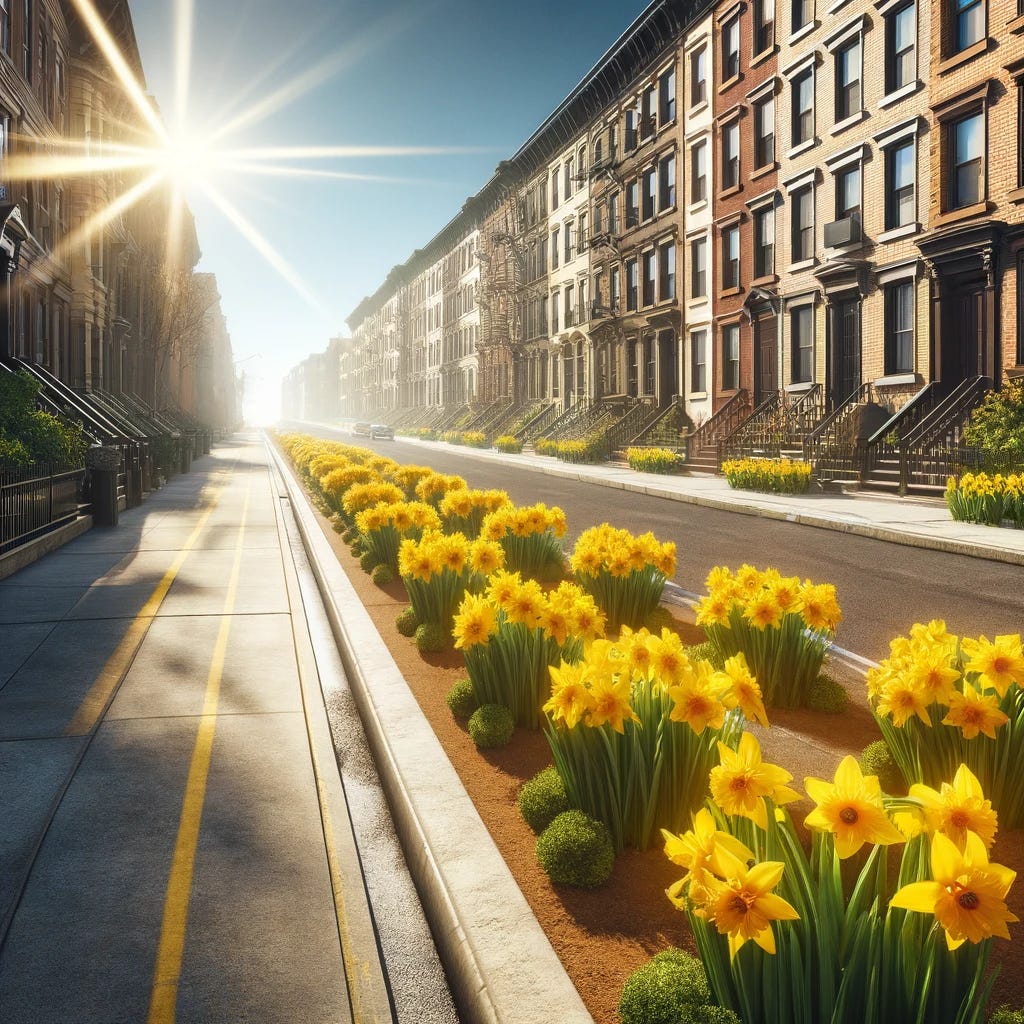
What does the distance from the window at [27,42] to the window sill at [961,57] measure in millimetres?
23350

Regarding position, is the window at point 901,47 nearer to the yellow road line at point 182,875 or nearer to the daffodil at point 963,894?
the yellow road line at point 182,875

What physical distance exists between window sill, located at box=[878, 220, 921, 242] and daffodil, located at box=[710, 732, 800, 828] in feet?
79.2

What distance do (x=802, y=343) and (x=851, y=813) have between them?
93.0ft

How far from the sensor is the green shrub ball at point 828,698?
559 centimetres

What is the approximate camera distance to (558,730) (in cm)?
390

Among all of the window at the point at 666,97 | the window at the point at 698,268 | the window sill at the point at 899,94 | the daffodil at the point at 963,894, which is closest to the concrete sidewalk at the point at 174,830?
the daffodil at the point at 963,894

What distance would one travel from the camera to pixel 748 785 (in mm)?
2645

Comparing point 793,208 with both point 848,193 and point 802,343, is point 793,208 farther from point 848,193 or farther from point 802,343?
point 802,343

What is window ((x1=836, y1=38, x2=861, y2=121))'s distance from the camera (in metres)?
26.1

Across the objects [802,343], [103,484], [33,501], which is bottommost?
[33,501]

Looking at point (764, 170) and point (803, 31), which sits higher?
point (803, 31)

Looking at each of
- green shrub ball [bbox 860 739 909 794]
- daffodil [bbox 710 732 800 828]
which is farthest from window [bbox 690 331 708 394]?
→ daffodil [bbox 710 732 800 828]

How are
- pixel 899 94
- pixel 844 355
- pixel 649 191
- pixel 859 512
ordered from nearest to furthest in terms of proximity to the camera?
pixel 859 512, pixel 899 94, pixel 844 355, pixel 649 191

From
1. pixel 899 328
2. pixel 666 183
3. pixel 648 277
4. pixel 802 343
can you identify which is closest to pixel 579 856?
pixel 899 328
